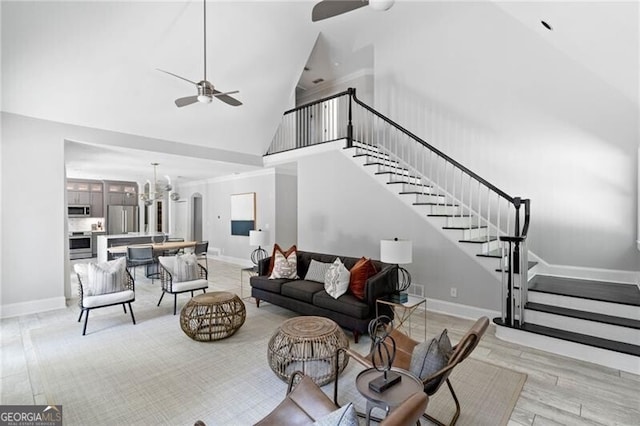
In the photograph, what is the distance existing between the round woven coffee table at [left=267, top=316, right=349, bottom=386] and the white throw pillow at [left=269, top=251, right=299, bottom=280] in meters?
1.84

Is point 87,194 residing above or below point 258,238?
above

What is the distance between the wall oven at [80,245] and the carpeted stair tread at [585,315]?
12.1 meters

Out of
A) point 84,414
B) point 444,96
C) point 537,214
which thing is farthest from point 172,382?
point 444,96

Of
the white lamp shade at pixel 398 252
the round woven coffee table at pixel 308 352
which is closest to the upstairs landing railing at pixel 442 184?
the white lamp shade at pixel 398 252

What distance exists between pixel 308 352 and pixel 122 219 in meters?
10.8

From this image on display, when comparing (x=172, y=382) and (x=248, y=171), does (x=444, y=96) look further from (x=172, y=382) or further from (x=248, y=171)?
(x=172, y=382)

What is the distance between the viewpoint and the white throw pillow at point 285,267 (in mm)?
4695

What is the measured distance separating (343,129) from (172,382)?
636 centimetres

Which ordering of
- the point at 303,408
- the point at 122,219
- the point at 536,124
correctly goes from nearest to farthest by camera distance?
the point at 303,408
the point at 536,124
the point at 122,219

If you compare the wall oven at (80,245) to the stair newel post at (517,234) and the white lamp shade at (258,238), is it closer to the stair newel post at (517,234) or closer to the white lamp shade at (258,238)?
the white lamp shade at (258,238)

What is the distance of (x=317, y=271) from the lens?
14.9 ft

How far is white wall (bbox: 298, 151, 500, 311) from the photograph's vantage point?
4418 mm

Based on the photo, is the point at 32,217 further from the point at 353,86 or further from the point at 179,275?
the point at 353,86

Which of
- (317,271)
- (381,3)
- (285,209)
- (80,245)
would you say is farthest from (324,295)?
(80,245)
